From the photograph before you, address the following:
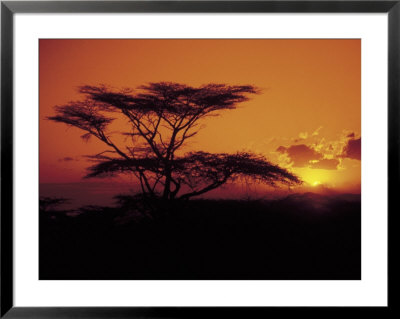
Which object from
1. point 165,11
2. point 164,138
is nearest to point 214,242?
point 164,138

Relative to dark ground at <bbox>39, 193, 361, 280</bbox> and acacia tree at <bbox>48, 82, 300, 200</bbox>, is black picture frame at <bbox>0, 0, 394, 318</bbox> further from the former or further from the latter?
acacia tree at <bbox>48, 82, 300, 200</bbox>

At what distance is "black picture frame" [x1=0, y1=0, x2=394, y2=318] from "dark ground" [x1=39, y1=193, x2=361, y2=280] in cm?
16

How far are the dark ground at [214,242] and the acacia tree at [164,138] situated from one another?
14 cm

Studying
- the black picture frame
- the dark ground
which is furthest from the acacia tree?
the black picture frame

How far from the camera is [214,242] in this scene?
2.19m

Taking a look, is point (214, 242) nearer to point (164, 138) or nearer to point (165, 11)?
point (164, 138)

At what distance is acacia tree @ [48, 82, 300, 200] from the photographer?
220cm

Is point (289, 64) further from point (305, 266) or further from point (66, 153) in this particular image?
point (66, 153)

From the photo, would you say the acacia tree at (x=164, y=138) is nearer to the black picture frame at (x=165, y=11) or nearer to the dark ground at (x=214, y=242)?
the dark ground at (x=214, y=242)

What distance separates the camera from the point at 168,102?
7.30 ft

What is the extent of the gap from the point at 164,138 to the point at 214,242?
23.1 inches

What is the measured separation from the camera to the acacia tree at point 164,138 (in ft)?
7.22

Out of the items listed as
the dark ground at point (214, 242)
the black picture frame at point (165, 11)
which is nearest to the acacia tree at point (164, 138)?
the dark ground at point (214, 242)

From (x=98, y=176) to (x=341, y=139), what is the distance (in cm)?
124
